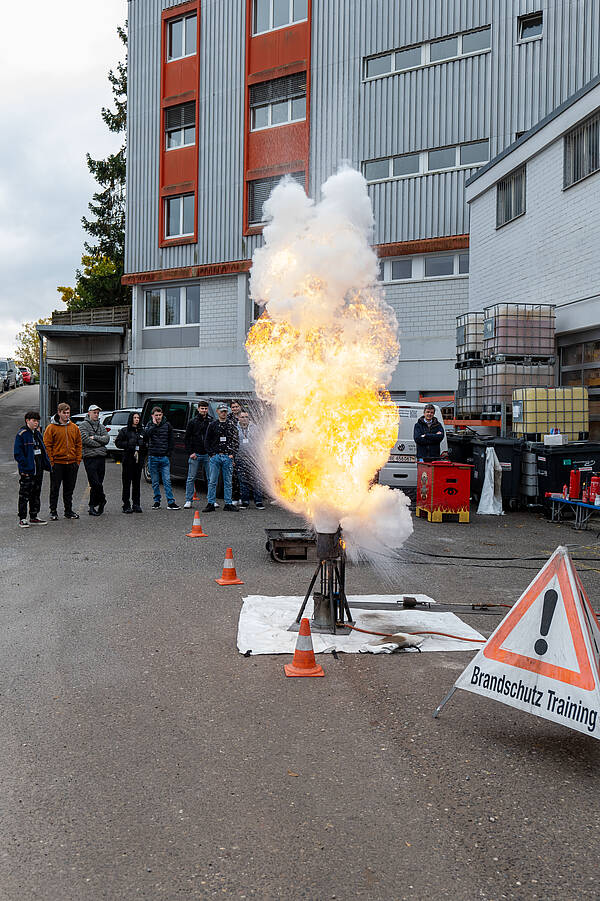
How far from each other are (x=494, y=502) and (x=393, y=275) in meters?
12.2

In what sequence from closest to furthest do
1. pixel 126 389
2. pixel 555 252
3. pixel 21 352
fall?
pixel 555 252
pixel 126 389
pixel 21 352

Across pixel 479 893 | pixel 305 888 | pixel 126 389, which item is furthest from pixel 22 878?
pixel 126 389

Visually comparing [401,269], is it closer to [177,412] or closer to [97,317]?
[177,412]

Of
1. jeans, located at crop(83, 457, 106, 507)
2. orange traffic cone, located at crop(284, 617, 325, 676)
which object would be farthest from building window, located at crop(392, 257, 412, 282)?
orange traffic cone, located at crop(284, 617, 325, 676)

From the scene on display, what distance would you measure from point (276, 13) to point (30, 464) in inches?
833

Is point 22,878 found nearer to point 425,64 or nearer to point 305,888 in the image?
point 305,888

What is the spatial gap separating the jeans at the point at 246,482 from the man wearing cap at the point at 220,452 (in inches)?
19.5

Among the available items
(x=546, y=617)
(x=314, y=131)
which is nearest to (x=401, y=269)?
(x=314, y=131)

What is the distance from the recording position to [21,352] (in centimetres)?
8181

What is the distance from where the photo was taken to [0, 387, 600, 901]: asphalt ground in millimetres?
3074

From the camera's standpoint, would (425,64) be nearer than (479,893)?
No

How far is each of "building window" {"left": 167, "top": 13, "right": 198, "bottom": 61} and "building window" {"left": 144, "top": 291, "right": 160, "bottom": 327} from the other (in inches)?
358

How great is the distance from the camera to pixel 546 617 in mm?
4508

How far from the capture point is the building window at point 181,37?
2822cm
